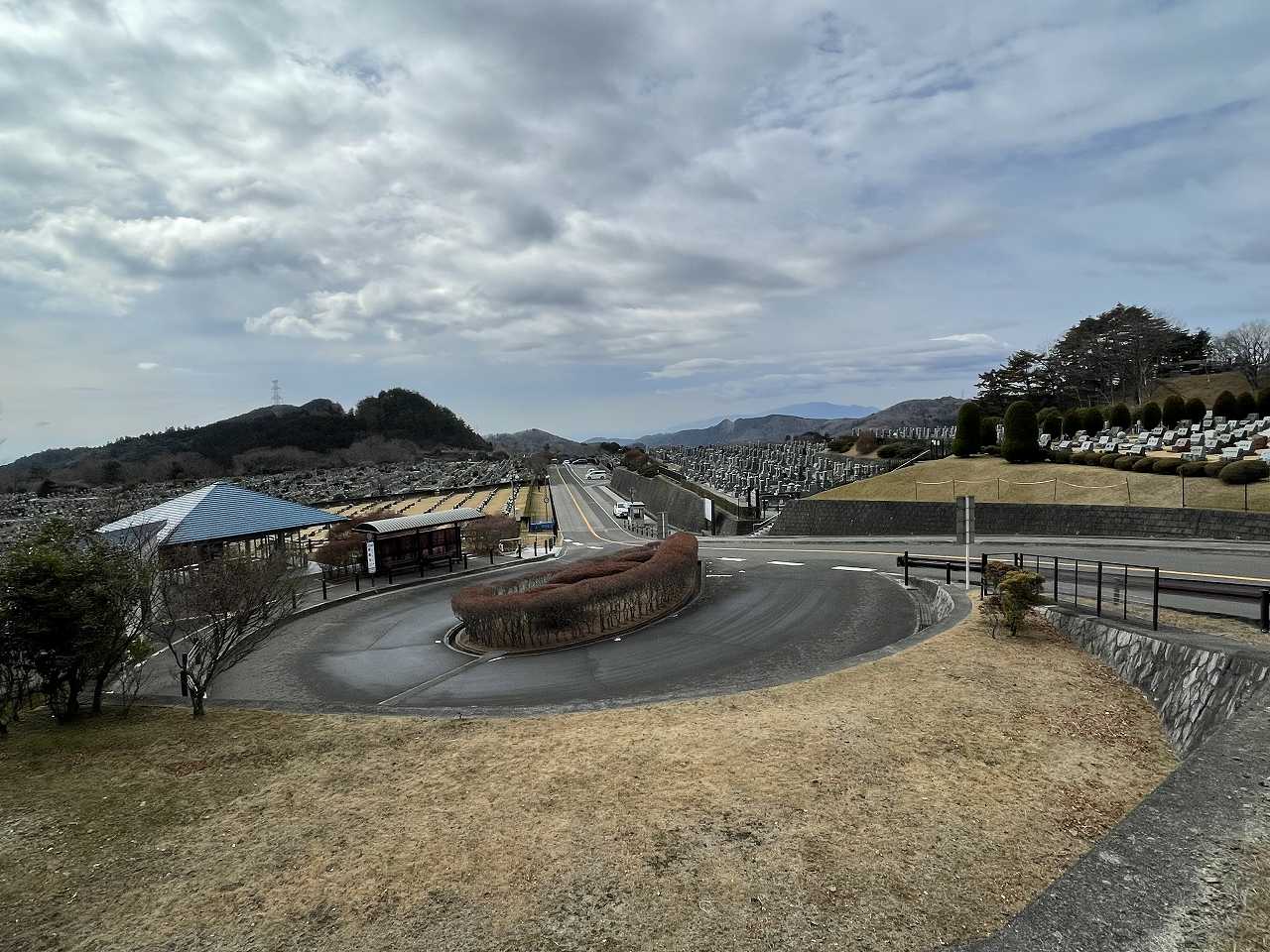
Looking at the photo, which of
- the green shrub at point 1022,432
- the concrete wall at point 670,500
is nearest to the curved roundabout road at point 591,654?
the green shrub at point 1022,432

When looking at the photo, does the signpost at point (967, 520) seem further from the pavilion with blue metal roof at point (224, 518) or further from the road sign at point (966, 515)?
the pavilion with blue metal roof at point (224, 518)

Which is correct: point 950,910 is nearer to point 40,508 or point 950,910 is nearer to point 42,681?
point 42,681

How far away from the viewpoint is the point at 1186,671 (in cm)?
658

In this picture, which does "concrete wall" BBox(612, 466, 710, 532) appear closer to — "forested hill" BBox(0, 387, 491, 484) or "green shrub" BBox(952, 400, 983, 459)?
"green shrub" BBox(952, 400, 983, 459)

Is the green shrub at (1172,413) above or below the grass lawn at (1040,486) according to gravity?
above

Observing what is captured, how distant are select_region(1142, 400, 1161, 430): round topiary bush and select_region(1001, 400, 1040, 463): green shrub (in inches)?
349

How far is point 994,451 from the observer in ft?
112

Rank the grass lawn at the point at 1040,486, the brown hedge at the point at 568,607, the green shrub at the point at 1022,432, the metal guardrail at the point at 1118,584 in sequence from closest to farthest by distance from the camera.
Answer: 1. the metal guardrail at the point at 1118,584
2. the brown hedge at the point at 568,607
3. the grass lawn at the point at 1040,486
4. the green shrub at the point at 1022,432

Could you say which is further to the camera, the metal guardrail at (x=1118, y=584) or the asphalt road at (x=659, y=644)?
the asphalt road at (x=659, y=644)

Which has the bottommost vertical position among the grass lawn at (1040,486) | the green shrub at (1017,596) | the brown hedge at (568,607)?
the brown hedge at (568,607)

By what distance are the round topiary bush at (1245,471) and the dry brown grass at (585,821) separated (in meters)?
19.2

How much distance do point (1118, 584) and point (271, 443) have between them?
14094 centimetres

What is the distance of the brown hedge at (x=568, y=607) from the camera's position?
1322cm

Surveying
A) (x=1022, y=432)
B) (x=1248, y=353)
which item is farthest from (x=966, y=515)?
(x=1248, y=353)
